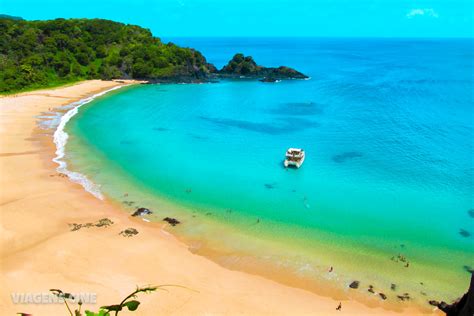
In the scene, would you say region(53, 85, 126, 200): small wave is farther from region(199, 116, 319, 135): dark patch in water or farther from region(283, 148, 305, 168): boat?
region(199, 116, 319, 135): dark patch in water

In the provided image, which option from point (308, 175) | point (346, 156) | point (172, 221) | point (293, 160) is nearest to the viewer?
point (172, 221)

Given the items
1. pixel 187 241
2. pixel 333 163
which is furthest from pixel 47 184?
pixel 333 163

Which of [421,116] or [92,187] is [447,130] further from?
[92,187]

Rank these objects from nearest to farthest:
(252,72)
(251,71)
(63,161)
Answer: (63,161), (251,71), (252,72)

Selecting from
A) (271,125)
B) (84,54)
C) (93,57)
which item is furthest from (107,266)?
(93,57)

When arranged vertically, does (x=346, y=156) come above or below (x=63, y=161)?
above

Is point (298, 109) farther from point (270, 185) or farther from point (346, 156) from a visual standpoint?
point (270, 185)

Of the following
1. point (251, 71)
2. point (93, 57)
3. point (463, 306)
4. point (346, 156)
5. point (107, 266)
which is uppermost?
point (93, 57)
